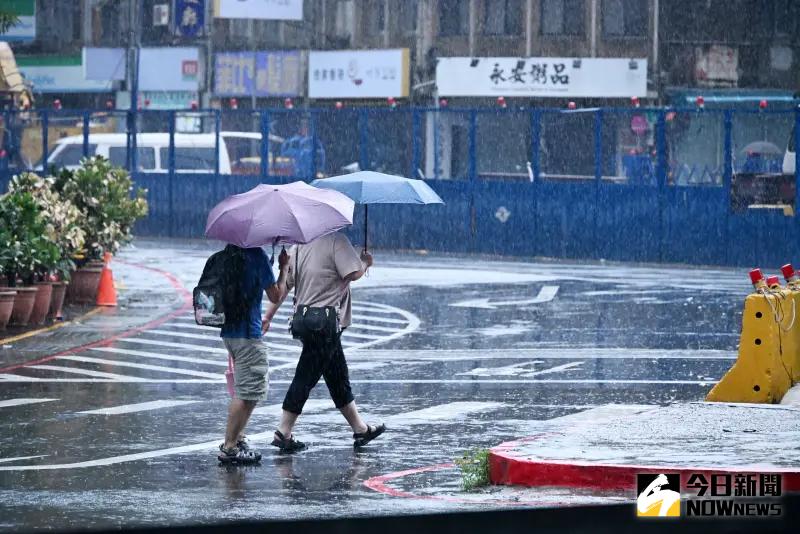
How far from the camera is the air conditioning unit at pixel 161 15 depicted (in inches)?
2345

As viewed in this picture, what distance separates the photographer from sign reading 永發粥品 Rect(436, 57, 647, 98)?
49.8m

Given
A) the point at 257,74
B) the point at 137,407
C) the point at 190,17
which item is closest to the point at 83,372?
the point at 137,407

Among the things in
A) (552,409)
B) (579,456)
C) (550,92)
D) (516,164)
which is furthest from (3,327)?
(550,92)

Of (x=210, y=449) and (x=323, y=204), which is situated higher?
(x=323, y=204)

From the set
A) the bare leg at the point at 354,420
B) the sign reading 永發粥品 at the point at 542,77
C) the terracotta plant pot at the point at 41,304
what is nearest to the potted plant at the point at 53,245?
the terracotta plant pot at the point at 41,304

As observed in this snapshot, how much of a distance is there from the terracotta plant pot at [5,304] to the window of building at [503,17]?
112 feet

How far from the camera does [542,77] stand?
166ft

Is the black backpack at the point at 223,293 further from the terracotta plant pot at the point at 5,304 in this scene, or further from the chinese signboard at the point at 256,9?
the chinese signboard at the point at 256,9

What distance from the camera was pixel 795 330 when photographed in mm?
13969

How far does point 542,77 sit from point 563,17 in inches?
92.5

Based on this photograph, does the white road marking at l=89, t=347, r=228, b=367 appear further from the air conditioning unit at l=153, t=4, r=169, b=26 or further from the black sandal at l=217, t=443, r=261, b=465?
the air conditioning unit at l=153, t=4, r=169, b=26

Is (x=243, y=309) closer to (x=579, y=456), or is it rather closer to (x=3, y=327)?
(x=579, y=456)

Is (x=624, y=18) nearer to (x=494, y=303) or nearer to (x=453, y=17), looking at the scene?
(x=453, y=17)

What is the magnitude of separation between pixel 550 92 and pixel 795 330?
121 ft
